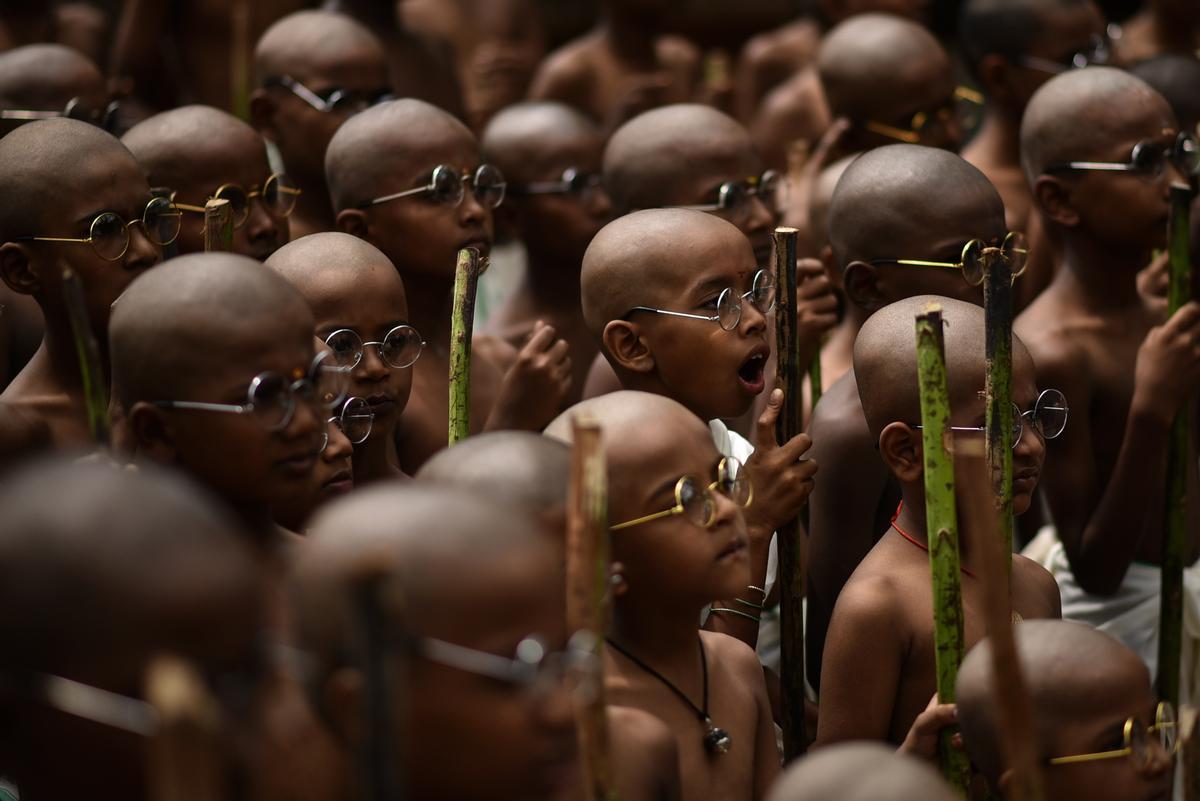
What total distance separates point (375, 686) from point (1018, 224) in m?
4.56

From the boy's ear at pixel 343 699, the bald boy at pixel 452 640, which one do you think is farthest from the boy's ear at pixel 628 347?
the boy's ear at pixel 343 699

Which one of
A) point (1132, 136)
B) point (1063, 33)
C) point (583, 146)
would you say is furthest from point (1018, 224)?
point (583, 146)

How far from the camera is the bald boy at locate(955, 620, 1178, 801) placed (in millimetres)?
2711

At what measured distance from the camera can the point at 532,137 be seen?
18.6ft

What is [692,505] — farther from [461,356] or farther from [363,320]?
[363,320]

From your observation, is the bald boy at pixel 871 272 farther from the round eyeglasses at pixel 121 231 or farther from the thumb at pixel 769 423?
the round eyeglasses at pixel 121 231

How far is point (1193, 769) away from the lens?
3.02 m

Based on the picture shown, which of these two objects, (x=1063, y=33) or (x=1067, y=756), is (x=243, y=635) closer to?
(x=1067, y=756)

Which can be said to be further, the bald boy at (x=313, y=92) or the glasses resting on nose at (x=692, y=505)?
the bald boy at (x=313, y=92)

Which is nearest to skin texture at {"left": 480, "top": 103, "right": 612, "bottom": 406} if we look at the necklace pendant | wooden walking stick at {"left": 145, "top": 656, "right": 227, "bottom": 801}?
the necklace pendant

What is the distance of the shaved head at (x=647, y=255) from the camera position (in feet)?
12.9

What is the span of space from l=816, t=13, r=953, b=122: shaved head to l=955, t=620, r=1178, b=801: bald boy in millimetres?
3530

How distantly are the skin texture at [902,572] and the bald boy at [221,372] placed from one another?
120 cm

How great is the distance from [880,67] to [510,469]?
3.73 m
